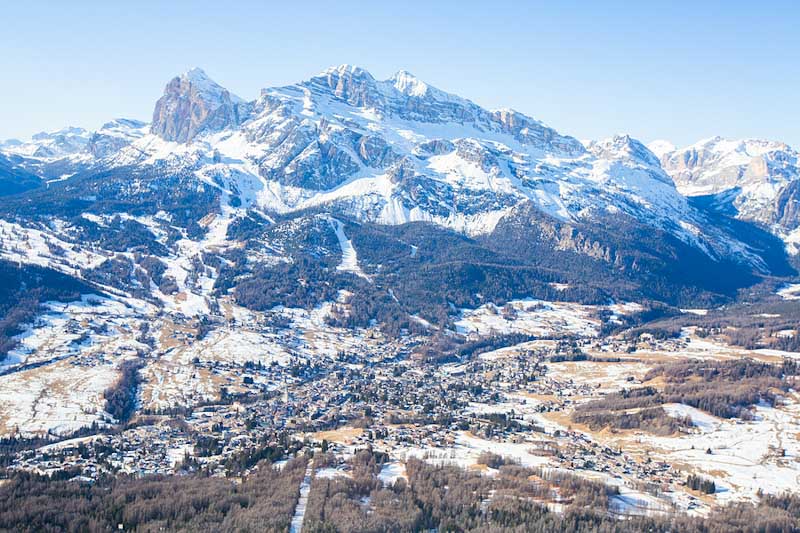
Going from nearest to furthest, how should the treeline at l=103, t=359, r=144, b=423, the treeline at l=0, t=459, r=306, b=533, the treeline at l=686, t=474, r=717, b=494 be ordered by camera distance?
the treeline at l=0, t=459, r=306, b=533 < the treeline at l=686, t=474, r=717, b=494 < the treeline at l=103, t=359, r=144, b=423

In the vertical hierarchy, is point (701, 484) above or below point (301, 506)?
above

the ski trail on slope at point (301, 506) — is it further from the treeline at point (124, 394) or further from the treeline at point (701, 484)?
the treeline at point (701, 484)

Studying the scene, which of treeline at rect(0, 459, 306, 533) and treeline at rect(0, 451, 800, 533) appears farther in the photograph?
treeline at rect(0, 451, 800, 533)

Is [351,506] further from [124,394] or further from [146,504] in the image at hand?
[124,394]

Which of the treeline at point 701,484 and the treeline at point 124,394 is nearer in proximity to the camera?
the treeline at point 701,484

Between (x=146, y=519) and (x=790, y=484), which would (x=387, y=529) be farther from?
(x=790, y=484)

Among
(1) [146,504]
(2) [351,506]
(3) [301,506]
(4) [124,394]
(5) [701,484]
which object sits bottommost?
(3) [301,506]

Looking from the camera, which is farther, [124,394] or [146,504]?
[124,394]

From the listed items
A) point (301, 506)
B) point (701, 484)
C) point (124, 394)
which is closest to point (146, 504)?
point (301, 506)

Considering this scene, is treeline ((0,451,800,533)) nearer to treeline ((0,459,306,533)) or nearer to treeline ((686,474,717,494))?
treeline ((0,459,306,533))

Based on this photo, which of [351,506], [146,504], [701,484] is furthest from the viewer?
[701,484]

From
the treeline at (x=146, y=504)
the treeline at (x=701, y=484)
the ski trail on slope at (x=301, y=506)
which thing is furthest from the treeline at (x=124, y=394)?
the treeline at (x=701, y=484)

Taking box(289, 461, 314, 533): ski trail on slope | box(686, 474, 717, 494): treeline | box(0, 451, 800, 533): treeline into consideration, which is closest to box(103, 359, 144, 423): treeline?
box(0, 451, 800, 533): treeline
